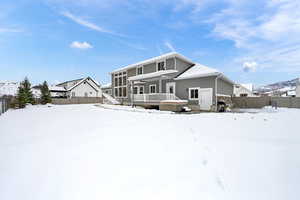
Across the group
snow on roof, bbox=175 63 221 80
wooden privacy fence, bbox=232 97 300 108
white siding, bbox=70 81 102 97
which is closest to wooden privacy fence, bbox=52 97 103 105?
white siding, bbox=70 81 102 97

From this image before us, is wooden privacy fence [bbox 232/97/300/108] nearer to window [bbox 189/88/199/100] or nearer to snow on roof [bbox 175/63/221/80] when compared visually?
snow on roof [bbox 175/63/221/80]

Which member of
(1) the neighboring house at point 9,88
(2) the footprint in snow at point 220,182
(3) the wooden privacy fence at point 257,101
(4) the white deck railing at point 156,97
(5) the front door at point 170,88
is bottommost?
(2) the footprint in snow at point 220,182

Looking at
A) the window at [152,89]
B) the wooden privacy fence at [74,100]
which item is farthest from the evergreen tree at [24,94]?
the window at [152,89]

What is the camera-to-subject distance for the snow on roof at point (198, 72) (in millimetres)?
13927

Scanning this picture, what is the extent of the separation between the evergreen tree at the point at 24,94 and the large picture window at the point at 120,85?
11946 mm

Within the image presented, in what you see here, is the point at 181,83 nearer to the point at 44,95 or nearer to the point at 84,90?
the point at 44,95

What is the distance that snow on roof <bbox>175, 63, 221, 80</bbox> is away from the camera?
45.7 feet

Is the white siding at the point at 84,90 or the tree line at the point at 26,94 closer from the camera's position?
the tree line at the point at 26,94

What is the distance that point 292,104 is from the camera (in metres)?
17.8

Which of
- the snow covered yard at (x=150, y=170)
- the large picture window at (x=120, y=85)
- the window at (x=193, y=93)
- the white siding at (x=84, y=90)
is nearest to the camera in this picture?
the snow covered yard at (x=150, y=170)

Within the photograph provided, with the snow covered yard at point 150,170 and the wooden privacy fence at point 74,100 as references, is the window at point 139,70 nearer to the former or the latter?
the wooden privacy fence at point 74,100

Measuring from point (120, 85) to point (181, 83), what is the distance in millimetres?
11540

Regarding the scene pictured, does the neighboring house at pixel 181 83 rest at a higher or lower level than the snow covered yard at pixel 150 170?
higher

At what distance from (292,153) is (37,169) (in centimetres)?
518
